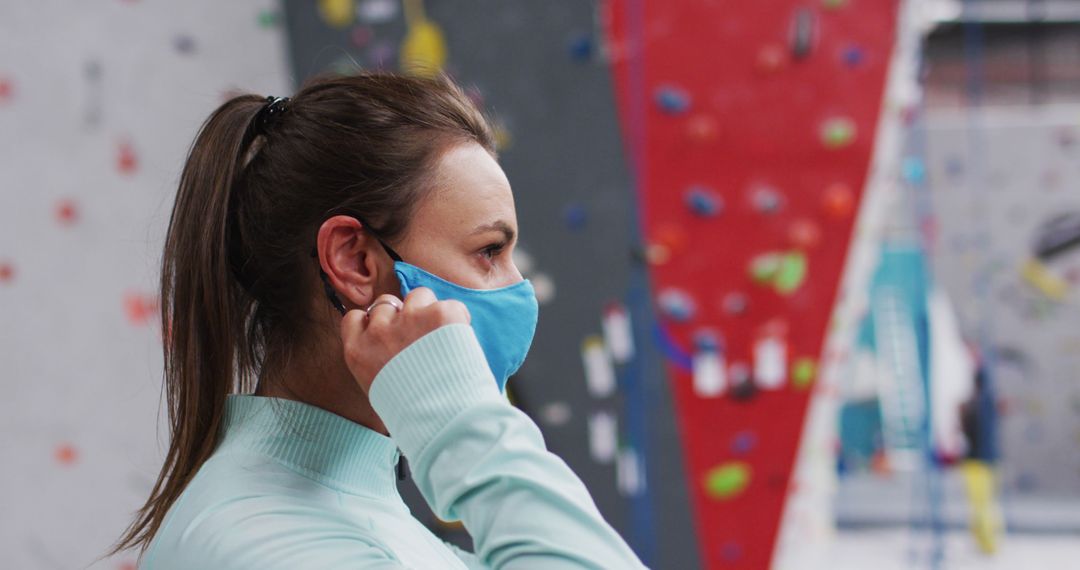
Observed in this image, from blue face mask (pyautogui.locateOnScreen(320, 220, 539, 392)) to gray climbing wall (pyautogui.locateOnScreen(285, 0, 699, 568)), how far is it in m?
1.71

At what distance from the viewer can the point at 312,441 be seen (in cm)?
103

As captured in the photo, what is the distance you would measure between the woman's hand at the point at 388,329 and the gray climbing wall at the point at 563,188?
196 cm

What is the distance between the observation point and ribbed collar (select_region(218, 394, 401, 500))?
39.9 inches

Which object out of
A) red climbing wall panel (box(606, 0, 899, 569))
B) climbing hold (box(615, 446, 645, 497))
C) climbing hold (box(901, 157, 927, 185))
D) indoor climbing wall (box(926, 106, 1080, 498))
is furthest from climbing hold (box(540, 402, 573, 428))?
indoor climbing wall (box(926, 106, 1080, 498))

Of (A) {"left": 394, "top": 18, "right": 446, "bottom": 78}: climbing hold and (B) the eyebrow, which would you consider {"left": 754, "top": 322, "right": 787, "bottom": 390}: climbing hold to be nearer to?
(A) {"left": 394, "top": 18, "right": 446, "bottom": 78}: climbing hold

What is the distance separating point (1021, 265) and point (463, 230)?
7202 millimetres

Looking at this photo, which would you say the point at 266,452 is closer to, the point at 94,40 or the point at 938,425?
the point at 94,40

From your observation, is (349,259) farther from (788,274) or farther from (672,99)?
(788,274)

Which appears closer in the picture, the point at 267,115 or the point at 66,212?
the point at 267,115

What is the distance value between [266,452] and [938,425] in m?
7.21

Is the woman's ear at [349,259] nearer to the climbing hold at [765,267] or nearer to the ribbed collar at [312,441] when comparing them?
the ribbed collar at [312,441]

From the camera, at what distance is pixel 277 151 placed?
1.13 m

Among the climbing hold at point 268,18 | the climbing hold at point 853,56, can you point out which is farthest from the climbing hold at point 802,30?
the climbing hold at point 268,18

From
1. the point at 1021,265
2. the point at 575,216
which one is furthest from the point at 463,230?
the point at 1021,265
